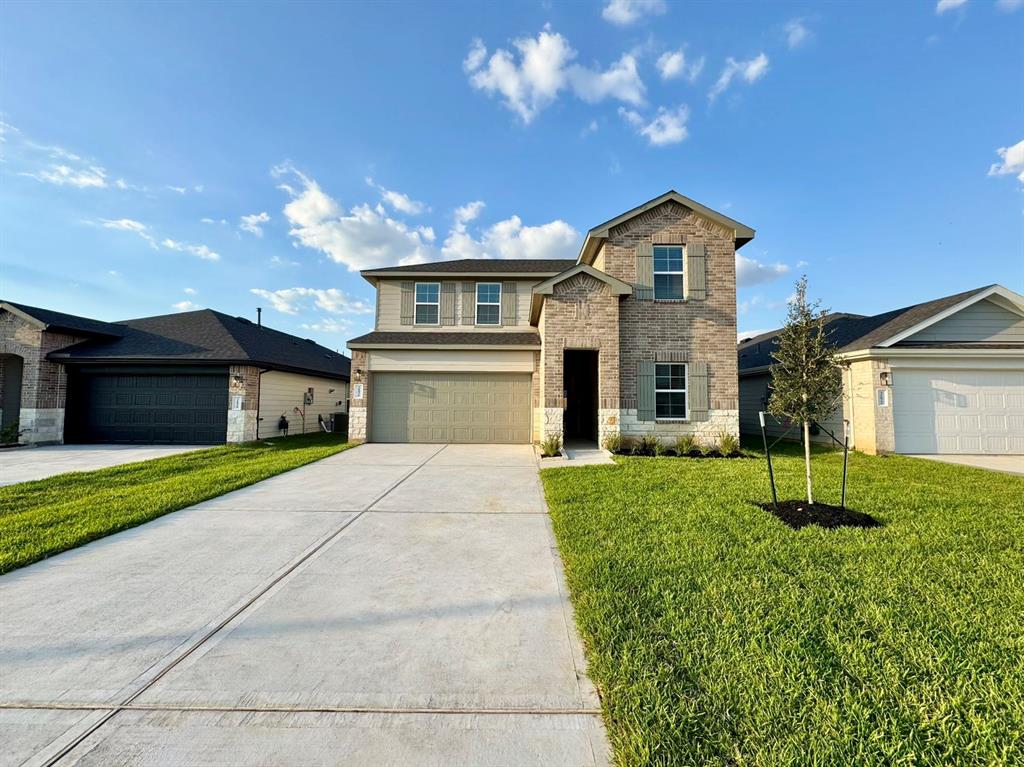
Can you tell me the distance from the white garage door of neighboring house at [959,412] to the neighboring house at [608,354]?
4.61 m

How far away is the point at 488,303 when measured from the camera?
14.8 m

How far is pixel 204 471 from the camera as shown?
28.8 ft

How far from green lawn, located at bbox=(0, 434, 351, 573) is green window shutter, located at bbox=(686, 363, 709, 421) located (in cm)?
976

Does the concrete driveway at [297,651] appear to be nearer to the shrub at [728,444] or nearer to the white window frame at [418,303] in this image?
the shrub at [728,444]

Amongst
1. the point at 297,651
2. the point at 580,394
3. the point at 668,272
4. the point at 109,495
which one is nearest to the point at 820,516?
the point at 297,651

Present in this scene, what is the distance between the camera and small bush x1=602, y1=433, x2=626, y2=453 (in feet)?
35.7

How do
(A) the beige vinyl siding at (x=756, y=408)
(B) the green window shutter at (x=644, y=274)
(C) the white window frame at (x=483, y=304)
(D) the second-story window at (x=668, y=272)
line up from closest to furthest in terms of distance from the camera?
1. (B) the green window shutter at (x=644, y=274)
2. (D) the second-story window at (x=668, y=272)
3. (A) the beige vinyl siding at (x=756, y=408)
4. (C) the white window frame at (x=483, y=304)

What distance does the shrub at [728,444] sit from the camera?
11.0 meters

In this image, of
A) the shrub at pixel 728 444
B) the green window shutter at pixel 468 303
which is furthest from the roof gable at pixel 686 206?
the shrub at pixel 728 444

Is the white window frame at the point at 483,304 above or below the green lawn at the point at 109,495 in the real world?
above

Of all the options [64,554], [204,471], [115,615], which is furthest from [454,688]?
[204,471]

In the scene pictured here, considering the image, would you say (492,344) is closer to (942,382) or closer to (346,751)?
(346,751)

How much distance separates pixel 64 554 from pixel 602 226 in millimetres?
11950

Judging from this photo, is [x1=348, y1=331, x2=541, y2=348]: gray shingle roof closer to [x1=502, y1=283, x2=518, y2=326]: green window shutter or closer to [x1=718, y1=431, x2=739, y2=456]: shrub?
[x1=502, y1=283, x2=518, y2=326]: green window shutter
